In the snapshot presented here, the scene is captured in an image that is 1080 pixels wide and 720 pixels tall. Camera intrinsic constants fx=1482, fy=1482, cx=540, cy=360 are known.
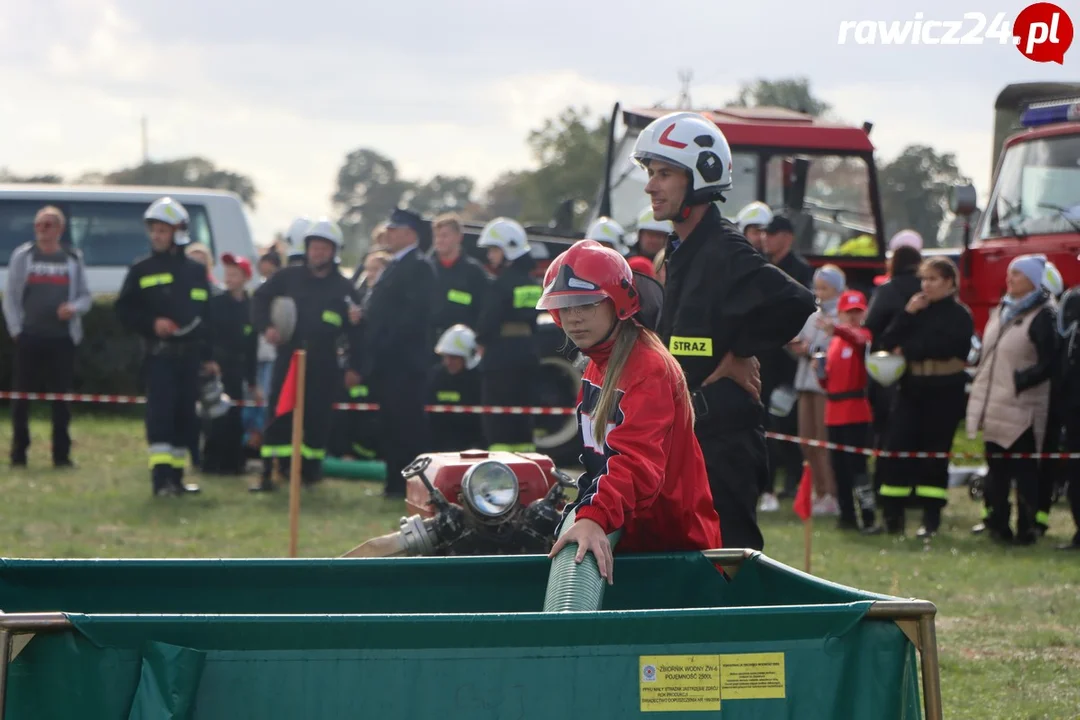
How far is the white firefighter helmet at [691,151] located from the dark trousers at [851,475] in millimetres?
5820

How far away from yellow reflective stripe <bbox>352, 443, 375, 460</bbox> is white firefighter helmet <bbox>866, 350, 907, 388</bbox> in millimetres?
5015

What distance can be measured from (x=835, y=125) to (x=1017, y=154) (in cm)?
175

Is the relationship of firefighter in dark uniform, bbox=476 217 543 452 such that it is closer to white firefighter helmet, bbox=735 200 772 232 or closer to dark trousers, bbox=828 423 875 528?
white firefighter helmet, bbox=735 200 772 232

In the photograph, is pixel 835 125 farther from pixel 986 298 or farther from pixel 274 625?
pixel 274 625

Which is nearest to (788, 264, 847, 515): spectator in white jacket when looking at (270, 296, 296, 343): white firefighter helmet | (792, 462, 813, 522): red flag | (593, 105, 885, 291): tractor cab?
(593, 105, 885, 291): tractor cab

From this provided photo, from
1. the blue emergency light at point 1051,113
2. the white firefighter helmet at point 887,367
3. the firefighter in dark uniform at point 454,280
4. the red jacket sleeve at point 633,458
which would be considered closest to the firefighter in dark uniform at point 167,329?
the firefighter in dark uniform at point 454,280

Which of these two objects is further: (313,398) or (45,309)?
(45,309)

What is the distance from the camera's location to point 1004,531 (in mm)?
10195

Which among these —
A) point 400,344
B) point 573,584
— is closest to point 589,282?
point 573,584

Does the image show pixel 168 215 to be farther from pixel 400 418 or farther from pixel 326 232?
pixel 400 418

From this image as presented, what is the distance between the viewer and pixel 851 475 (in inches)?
412

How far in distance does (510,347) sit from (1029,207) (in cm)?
500

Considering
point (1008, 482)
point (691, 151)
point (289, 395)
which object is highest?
point (691, 151)

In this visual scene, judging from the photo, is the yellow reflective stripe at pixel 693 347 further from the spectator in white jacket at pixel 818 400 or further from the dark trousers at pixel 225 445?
the dark trousers at pixel 225 445
